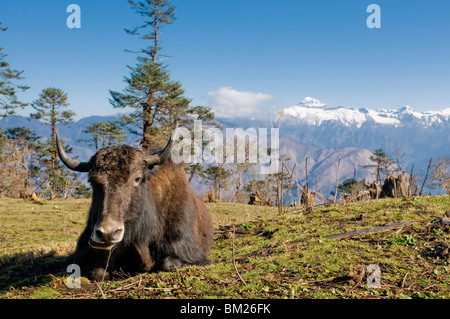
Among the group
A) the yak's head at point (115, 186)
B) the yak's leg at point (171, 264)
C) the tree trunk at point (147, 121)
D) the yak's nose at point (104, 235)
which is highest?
the tree trunk at point (147, 121)

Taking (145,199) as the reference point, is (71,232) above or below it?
below

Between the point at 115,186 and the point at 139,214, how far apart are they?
706mm

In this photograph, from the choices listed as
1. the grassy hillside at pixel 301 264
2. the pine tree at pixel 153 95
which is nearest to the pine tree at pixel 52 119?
the pine tree at pixel 153 95

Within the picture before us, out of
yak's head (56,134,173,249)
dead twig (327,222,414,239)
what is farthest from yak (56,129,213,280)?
dead twig (327,222,414,239)

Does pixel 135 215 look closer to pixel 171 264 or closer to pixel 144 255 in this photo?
pixel 144 255

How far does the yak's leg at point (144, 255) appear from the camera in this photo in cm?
538

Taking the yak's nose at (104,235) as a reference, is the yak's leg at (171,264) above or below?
below

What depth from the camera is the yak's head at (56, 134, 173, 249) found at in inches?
160

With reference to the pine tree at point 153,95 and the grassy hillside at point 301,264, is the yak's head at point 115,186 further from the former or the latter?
the pine tree at point 153,95

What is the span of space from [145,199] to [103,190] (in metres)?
0.82
